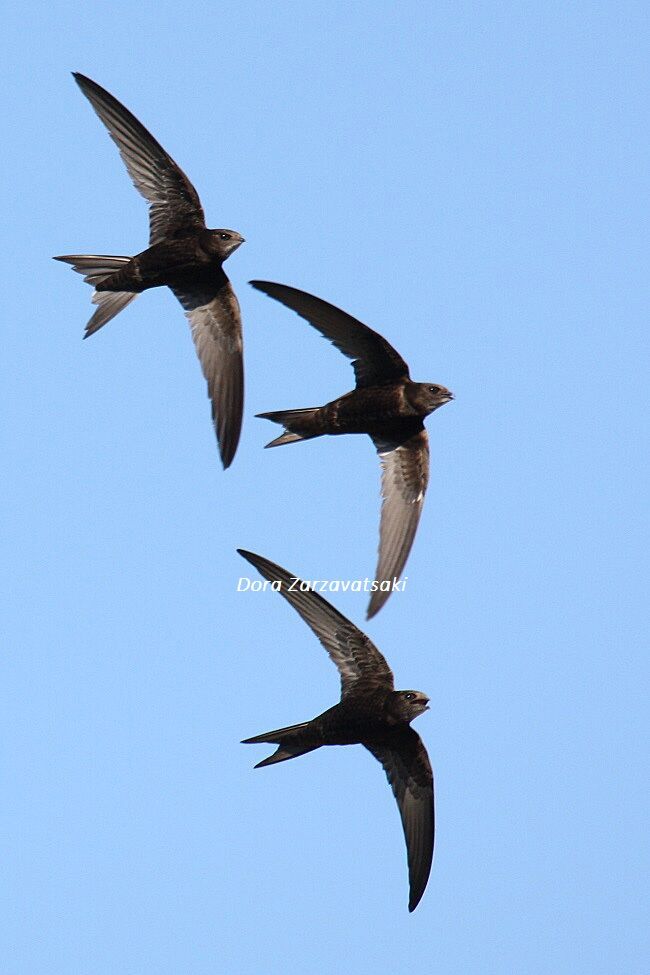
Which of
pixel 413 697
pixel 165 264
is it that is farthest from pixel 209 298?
pixel 413 697

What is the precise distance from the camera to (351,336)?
15266mm

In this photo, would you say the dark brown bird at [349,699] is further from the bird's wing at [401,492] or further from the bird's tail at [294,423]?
the bird's tail at [294,423]

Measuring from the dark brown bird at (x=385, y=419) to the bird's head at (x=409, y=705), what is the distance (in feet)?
2.97

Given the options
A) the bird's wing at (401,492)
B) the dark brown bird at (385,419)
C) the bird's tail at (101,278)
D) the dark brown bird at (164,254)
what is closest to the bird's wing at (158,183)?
the dark brown bird at (164,254)

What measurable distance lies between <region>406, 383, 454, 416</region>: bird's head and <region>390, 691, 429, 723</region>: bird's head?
2.45 metres

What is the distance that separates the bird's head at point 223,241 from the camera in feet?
52.2

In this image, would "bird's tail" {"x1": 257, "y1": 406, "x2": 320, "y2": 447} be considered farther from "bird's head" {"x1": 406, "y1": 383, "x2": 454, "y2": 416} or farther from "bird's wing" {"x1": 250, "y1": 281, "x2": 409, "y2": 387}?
"bird's head" {"x1": 406, "y1": 383, "x2": 454, "y2": 416}

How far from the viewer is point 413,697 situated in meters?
14.9

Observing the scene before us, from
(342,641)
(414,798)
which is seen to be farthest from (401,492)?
(414,798)

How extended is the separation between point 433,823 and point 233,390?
4160mm

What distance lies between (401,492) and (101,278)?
3224mm

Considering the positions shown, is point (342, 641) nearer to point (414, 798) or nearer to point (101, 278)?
point (414, 798)

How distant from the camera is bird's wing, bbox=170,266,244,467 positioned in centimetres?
1630

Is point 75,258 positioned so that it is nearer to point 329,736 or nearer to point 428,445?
point 428,445
